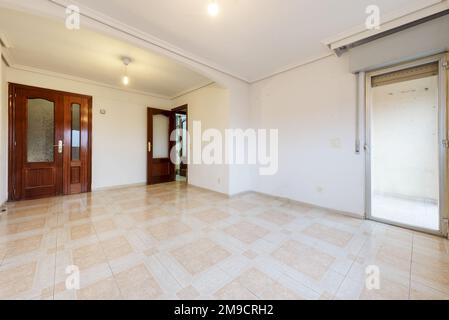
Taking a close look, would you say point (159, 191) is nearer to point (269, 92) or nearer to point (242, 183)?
point (242, 183)

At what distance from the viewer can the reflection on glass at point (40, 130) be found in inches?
151

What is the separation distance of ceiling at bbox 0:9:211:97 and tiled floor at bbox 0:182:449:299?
279 cm

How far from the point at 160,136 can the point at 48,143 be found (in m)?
2.64

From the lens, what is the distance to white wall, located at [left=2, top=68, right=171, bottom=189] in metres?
4.53

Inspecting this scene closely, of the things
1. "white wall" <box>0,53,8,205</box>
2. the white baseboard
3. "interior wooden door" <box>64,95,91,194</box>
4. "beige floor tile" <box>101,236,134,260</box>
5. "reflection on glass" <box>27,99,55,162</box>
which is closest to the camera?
"beige floor tile" <box>101,236,134,260</box>

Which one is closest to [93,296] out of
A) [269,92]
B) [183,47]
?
[183,47]

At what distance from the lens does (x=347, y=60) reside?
2.94m

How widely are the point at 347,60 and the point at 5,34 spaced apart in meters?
5.29

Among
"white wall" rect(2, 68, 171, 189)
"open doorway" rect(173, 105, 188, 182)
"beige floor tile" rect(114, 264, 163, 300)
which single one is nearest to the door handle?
"white wall" rect(2, 68, 171, 189)

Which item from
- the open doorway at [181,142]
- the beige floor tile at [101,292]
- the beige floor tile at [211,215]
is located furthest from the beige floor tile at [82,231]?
the open doorway at [181,142]

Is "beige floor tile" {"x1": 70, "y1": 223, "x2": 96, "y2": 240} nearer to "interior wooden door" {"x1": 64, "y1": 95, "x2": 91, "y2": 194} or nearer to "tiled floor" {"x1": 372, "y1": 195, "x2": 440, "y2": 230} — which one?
"interior wooden door" {"x1": 64, "y1": 95, "x2": 91, "y2": 194}

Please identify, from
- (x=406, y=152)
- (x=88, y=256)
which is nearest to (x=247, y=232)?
(x=88, y=256)

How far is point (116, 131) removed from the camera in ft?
16.1

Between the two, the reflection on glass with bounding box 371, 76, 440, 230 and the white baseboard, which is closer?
the reflection on glass with bounding box 371, 76, 440, 230
